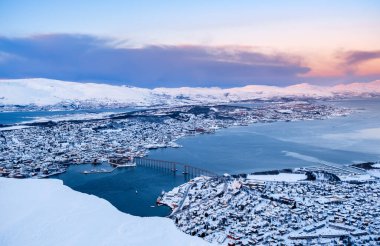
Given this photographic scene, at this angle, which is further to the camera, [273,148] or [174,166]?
[273,148]

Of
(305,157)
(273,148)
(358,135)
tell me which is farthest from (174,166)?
(358,135)

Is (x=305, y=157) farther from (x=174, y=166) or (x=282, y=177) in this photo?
(x=174, y=166)

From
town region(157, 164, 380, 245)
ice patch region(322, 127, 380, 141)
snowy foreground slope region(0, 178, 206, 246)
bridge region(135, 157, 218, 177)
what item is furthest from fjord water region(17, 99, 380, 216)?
town region(157, 164, 380, 245)

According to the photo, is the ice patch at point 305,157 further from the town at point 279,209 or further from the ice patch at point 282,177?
the ice patch at point 282,177

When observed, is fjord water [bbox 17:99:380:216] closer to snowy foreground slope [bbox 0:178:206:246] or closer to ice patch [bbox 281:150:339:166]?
ice patch [bbox 281:150:339:166]

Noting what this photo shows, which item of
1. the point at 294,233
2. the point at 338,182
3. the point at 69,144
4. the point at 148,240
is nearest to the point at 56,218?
the point at 148,240

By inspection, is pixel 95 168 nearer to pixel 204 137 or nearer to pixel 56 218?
pixel 56 218
